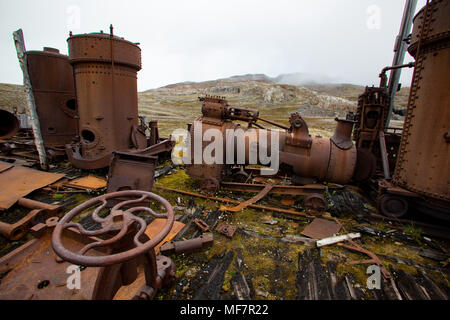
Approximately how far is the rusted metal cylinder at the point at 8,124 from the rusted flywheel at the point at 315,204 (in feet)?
38.0

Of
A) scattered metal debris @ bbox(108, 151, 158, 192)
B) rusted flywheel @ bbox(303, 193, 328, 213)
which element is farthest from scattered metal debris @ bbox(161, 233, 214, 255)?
rusted flywheel @ bbox(303, 193, 328, 213)

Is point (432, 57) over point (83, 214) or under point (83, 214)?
over

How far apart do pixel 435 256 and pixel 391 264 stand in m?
0.97

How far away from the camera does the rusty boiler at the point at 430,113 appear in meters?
3.88

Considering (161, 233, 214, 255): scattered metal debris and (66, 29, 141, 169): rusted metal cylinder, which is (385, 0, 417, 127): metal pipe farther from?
(66, 29, 141, 169): rusted metal cylinder

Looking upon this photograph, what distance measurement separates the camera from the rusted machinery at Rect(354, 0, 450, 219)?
3.90 metres

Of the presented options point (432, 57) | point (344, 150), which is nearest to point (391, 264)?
point (344, 150)

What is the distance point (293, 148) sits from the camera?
5566 mm

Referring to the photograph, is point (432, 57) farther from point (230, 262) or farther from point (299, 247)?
point (230, 262)

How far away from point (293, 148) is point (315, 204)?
4.88 ft

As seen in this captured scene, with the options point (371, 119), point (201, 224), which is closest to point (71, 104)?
point (201, 224)

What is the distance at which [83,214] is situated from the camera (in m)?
4.75

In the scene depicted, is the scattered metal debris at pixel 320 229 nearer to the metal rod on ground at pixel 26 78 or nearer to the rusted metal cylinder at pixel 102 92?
the rusted metal cylinder at pixel 102 92
